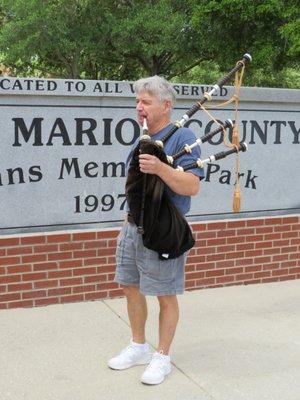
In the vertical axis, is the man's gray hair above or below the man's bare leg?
above

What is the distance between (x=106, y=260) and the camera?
4.45m

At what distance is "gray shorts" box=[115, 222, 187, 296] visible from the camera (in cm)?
301

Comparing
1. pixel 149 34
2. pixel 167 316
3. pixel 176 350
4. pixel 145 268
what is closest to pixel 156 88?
pixel 145 268

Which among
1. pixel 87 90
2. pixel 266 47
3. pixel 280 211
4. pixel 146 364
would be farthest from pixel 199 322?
pixel 266 47

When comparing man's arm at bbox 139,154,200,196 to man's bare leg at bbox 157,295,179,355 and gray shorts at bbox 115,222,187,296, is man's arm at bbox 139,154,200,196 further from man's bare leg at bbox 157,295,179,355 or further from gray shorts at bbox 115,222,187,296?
man's bare leg at bbox 157,295,179,355

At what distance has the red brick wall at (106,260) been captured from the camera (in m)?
4.20

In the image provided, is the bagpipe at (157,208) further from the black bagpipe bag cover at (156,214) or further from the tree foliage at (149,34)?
the tree foliage at (149,34)

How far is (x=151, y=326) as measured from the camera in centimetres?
399

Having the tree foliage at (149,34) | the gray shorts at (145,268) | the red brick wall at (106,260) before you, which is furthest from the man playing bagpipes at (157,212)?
the tree foliage at (149,34)

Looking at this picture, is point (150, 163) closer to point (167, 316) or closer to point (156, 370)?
→ point (167, 316)

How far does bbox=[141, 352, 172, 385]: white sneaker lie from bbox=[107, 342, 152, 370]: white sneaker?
15 cm

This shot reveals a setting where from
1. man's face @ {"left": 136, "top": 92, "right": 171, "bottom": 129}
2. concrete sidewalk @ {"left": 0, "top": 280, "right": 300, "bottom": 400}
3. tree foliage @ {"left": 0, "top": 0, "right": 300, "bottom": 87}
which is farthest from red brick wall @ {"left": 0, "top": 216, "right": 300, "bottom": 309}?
tree foliage @ {"left": 0, "top": 0, "right": 300, "bottom": 87}

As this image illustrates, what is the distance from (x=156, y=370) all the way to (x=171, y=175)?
112 centimetres

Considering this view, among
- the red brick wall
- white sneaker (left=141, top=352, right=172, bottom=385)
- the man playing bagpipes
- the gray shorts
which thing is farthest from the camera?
the red brick wall
